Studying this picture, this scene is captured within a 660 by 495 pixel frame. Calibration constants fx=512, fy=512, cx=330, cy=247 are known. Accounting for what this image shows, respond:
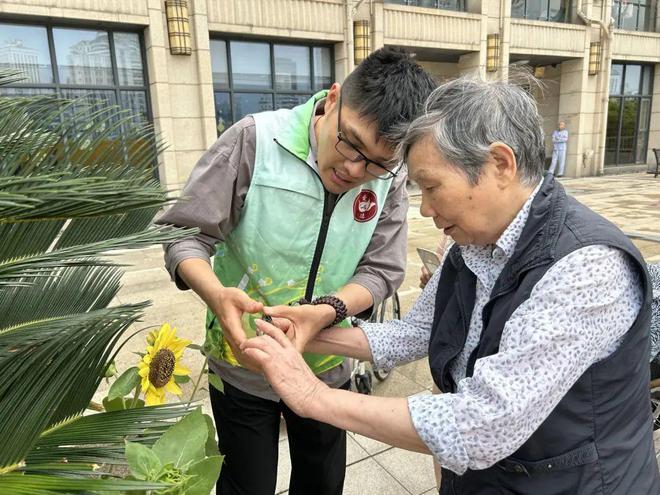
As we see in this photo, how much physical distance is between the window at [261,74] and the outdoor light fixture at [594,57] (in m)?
9.00

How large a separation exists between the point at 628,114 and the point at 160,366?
2044cm

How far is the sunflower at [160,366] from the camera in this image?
1141 millimetres

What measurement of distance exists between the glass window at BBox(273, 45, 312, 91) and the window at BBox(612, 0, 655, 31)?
11.3 m

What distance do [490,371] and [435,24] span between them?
13.6 meters

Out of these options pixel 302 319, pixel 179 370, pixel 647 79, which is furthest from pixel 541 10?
pixel 179 370

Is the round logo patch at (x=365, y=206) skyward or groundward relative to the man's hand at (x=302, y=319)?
skyward

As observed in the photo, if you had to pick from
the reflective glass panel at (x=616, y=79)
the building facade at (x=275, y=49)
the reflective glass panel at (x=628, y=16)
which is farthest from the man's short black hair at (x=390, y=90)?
the reflective glass panel at (x=628, y=16)

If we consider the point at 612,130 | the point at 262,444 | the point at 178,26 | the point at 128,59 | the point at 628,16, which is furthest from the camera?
the point at 612,130

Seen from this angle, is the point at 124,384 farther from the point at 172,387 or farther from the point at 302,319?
the point at 302,319

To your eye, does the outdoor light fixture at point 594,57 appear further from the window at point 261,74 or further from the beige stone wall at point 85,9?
the beige stone wall at point 85,9

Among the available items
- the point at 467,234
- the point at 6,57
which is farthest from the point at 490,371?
the point at 6,57

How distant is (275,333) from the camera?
1373 millimetres

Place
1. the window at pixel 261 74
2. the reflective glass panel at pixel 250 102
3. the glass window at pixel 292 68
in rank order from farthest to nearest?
the glass window at pixel 292 68 < the reflective glass panel at pixel 250 102 < the window at pixel 261 74

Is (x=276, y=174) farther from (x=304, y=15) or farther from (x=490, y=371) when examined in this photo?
(x=304, y=15)
